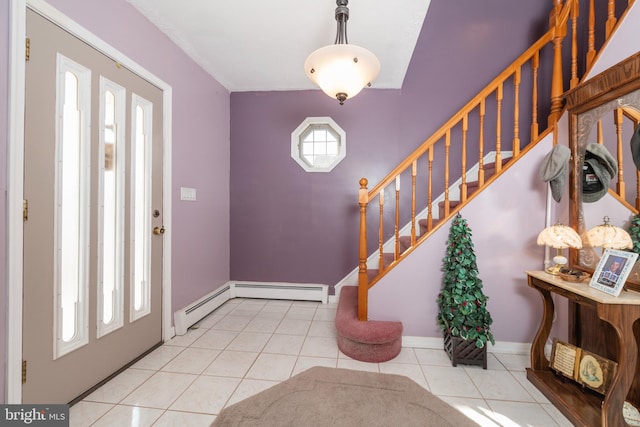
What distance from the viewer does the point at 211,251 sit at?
316cm

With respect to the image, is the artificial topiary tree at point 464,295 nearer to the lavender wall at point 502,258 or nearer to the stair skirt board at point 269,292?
the lavender wall at point 502,258

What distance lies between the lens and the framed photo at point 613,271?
1.37 metres

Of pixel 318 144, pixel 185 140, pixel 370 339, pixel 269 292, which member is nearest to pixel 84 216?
pixel 185 140

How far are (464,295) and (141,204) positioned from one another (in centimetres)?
264

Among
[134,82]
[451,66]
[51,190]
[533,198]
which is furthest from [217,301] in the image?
[451,66]

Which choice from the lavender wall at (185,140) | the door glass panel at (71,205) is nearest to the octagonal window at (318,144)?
the lavender wall at (185,140)

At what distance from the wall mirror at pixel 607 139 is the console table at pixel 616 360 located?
10.4 inches

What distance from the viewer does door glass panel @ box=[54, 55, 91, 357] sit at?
5.10ft

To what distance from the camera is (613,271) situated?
144 cm

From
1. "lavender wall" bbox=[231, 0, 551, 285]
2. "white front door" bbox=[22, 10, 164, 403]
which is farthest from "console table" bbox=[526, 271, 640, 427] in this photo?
"white front door" bbox=[22, 10, 164, 403]

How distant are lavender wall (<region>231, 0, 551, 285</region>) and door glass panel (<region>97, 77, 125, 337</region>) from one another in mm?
1685

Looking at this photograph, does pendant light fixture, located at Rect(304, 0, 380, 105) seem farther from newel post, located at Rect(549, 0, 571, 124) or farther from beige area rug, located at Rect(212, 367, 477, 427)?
beige area rug, located at Rect(212, 367, 477, 427)

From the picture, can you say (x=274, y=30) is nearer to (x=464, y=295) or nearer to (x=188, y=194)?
(x=188, y=194)

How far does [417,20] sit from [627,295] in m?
2.32
